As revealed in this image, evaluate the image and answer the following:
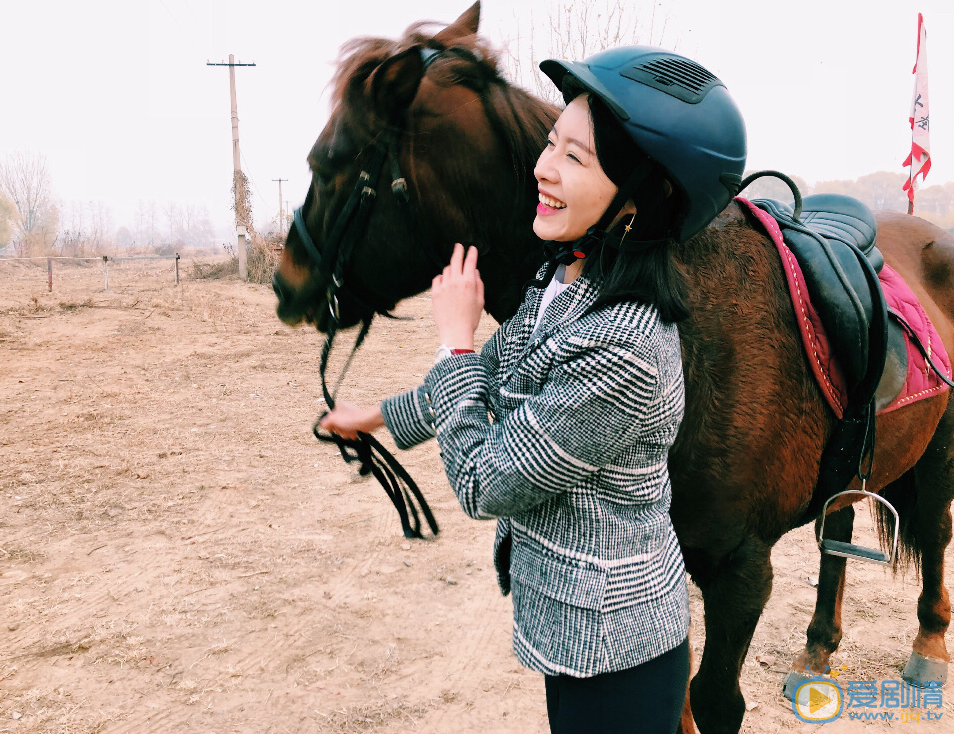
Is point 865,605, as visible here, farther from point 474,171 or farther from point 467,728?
point 474,171

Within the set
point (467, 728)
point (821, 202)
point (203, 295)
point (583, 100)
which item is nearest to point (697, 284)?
point (583, 100)

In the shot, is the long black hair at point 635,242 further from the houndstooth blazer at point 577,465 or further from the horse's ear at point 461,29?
the horse's ear at point 461,29

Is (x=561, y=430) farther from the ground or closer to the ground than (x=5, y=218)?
farther from the ground

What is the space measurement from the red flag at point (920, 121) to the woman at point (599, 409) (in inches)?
306

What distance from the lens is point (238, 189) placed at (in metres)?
20.0

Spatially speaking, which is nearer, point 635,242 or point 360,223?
point 635,242

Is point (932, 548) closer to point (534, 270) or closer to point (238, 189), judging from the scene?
point (534, 270)

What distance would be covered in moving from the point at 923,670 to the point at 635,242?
116 inches

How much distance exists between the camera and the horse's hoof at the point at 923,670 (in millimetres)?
2797

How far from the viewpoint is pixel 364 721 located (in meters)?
2.48

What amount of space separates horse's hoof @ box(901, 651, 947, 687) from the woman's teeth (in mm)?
2994

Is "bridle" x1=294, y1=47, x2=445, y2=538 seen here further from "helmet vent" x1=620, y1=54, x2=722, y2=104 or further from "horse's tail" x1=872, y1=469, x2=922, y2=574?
"horse's tail" x1=872, y1=469, x2=922, y2=574

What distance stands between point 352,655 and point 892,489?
106 inches

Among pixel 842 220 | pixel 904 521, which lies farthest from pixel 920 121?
pixel 842 220
